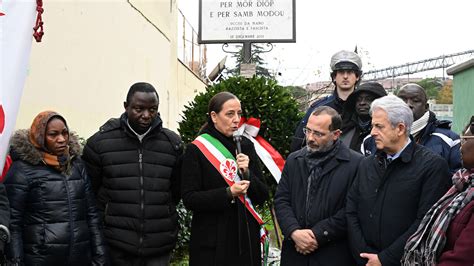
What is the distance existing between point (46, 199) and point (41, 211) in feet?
0.29

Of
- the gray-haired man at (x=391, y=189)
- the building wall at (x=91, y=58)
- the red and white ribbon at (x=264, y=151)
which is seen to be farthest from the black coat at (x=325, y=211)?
the building wall at (x=91, y=58)

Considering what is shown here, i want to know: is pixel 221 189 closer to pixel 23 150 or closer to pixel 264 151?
pixel 264 151

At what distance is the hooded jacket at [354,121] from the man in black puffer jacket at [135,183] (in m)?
1.57

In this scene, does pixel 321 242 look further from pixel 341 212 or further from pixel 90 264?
pixel 90 264

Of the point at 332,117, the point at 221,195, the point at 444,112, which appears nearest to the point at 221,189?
the point at 221,195

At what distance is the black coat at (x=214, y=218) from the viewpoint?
465cm

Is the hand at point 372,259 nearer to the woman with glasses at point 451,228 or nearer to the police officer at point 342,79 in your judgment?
the woman with glasses at point 451,228

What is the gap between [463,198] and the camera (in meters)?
3.49

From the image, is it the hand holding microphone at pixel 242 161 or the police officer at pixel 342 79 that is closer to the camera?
the hand holding microphone at pixel 242 161

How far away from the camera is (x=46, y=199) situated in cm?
423

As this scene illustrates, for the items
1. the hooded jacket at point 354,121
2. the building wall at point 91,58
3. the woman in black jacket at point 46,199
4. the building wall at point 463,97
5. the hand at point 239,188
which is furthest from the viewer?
the building wall at point 463,97

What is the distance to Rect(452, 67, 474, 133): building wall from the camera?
906cm

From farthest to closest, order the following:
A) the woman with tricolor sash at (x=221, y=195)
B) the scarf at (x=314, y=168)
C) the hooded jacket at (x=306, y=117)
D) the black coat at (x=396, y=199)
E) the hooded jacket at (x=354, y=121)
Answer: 1. the hooded jacket at (x=306, y=117)
2. the hooded jacket at (x=354, y=121)
3. the woman with tricolor sash at (x=221, y=195)
4. the scarf at (x=314, y=168)
5. the black coat at (x=396, y=199)

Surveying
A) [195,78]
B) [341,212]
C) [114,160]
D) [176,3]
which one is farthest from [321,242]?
[195,78]
